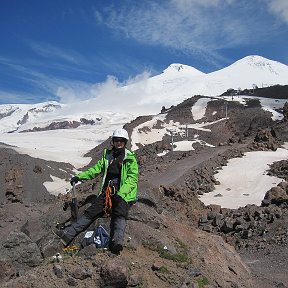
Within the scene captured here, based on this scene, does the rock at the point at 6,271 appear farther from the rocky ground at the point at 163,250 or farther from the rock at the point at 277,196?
the rock at the point at 277,196

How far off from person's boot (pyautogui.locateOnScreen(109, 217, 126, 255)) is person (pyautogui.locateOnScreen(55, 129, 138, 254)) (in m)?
0.01

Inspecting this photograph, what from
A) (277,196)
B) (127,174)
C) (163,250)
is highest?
(127,174)

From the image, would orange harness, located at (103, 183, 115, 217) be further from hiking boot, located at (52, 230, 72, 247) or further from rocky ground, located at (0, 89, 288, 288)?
hiking boot, located at (52, 230, 72, 247)

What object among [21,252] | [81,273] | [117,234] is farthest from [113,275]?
[21,252]

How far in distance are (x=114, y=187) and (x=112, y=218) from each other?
1.77 ft

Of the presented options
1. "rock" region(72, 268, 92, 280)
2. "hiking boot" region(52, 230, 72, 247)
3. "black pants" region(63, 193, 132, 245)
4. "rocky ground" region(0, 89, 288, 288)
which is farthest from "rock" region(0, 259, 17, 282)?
"black pants" region(63, 193, 132, 245)

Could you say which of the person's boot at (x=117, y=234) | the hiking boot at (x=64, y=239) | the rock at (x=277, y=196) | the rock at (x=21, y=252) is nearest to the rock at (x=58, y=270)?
the rock at (x=21, y=252)

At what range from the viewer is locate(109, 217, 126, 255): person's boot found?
7.00 metres

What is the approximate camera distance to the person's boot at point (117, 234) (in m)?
7.00

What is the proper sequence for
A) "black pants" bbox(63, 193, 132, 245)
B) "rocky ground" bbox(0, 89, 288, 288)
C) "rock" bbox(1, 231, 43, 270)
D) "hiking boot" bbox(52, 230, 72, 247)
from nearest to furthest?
"rocky ground" bbox(0, 89, 288, 288) < "rock" bbox(1, 231, 43, 270) < "black pants" bbox(63, 193, 132, 245) < "hiking boot" bbox(52, 230, 72, 247)

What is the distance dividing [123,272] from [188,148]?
145 feet

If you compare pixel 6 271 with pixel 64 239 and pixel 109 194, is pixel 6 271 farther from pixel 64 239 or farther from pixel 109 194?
pixel 109 194

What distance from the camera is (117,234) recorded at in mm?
7199

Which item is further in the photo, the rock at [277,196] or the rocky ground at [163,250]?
the rock at [277,196]
